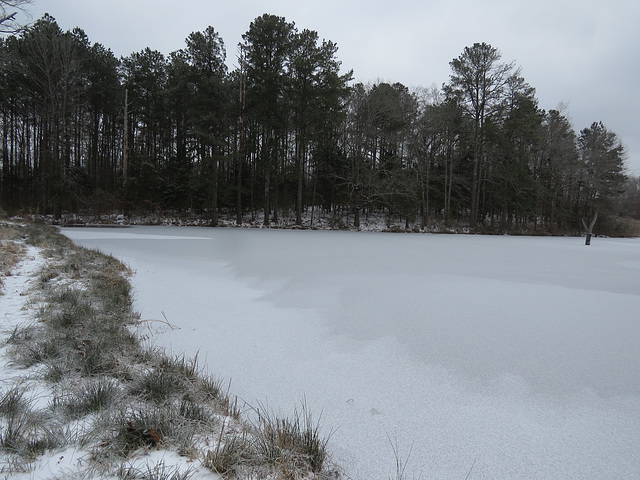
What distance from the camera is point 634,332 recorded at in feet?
11.3

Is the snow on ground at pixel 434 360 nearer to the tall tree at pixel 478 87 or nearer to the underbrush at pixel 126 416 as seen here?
the underbrush at pixel 126 416

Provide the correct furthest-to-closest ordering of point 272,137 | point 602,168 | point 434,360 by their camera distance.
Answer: point 602,168 → point 272,137 → point 434,360

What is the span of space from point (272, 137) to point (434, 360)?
22.0 meters

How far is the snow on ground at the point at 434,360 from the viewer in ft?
5.55

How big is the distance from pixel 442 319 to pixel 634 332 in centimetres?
192

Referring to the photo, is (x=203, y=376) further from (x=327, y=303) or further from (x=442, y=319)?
(x=442, y=319)

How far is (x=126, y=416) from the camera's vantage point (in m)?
1.65

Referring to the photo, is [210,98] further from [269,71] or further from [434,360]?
[434,360]

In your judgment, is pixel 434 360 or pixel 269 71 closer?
pixel 434 360

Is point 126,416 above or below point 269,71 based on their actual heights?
below

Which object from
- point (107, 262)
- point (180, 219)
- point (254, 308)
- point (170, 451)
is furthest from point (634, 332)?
point (180, 219)

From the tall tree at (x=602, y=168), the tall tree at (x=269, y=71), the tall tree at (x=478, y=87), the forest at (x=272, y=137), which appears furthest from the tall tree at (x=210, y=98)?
the tall tree at (x=602, y=168)

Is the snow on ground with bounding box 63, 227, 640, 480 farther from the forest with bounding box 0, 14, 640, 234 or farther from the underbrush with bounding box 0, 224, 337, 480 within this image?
the forest with bounding box 0, 14, 640, 234

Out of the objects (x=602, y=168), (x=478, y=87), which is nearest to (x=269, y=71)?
(x=478, y=87)
